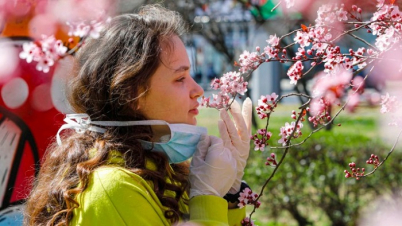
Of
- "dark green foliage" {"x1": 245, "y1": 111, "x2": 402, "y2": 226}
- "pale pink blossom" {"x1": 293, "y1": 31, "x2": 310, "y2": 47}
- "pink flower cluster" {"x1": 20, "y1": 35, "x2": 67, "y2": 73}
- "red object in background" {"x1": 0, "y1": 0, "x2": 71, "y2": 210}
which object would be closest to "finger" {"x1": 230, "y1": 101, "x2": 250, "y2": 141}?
"pale pink blossom" {"x1": 293, "y1": 31, "x2": 310, "y2": 47}

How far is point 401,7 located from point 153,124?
3.40ft

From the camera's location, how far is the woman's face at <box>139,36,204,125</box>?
5.81ft

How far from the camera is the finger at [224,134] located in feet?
6.03

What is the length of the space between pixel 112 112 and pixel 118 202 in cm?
35

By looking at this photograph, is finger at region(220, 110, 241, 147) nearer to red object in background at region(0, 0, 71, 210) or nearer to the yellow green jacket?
the yellow green jacket

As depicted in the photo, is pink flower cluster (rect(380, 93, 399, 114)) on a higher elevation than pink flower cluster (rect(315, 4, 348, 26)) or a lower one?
lower

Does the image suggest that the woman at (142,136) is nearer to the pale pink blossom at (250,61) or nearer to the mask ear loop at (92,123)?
the mask ear loop at (92,123)

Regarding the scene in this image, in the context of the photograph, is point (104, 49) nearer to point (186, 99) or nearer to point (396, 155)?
point (186, 99)

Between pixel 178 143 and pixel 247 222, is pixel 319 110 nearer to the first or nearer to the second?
pixel 247 222

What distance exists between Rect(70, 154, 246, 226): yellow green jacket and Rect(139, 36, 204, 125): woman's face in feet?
0.78

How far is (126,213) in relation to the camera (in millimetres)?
1546

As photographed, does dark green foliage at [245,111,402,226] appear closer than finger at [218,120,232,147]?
No

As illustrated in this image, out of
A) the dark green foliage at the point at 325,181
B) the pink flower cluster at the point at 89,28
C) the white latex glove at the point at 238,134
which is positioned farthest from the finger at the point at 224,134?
the dark green foliage at the point at 325,181

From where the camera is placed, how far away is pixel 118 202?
1.55 metres
